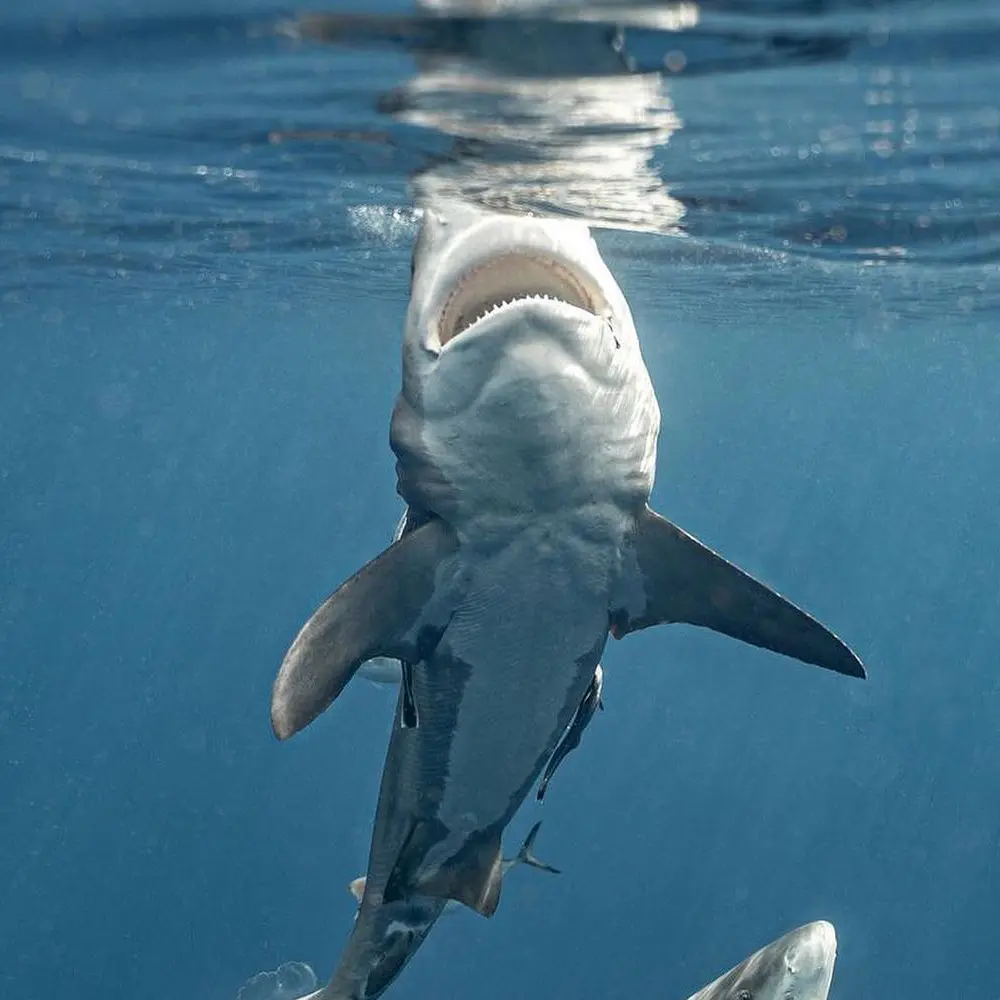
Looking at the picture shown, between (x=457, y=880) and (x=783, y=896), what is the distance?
43.2 m

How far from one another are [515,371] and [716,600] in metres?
2.35

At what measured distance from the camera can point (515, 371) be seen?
4.92 metres

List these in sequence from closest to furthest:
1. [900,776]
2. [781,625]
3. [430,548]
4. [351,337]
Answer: [430,548] → [781,625] → [351,337] → [900,776]

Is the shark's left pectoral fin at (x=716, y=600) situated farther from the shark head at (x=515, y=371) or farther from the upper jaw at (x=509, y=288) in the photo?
the upper jaw at (x=509, y=288)

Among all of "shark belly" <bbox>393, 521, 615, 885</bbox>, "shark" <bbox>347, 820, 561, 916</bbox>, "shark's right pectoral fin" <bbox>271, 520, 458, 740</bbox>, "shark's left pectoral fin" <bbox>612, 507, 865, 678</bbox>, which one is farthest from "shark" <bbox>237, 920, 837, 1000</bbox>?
"shark" <bbox>347, 820, 561, 916</bbox>

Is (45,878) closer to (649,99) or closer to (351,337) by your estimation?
(351,337)

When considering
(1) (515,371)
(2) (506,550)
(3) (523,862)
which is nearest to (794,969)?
(2) (506,550)

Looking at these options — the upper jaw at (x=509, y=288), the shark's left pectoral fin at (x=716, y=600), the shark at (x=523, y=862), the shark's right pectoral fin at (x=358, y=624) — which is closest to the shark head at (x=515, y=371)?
the upper jaw at (x=509, y=288)

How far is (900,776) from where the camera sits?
60250 millimetres

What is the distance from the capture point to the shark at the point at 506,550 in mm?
5039

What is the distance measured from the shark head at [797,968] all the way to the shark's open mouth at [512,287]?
11.0 ft

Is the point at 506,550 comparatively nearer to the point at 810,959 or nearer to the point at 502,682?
the point at 502,682

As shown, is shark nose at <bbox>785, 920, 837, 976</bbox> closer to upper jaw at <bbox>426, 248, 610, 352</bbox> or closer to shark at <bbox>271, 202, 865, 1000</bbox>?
shark at <bbox>271, 202, 865, 1000</bbox>

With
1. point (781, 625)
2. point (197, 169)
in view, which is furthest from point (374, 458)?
point (781, 625)
